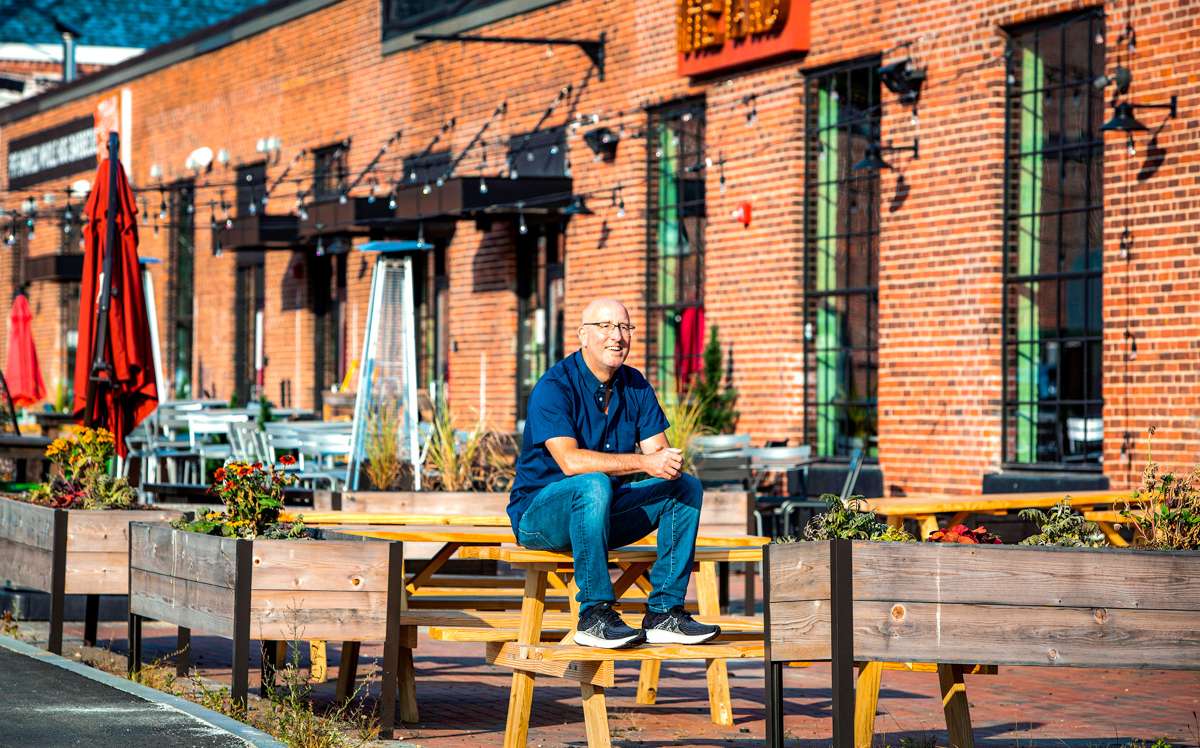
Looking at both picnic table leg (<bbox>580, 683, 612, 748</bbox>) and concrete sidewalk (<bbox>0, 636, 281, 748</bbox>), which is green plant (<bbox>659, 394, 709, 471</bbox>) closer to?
concrete sidewalk (<bbox>0, 636, 281, 748</bbox>)

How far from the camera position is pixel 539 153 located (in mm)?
21203

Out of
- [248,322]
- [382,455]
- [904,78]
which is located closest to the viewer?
[382,455]

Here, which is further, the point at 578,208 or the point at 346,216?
the point at 346,216

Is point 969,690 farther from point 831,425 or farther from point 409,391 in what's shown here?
point 831,425

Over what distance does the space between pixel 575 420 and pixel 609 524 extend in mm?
474

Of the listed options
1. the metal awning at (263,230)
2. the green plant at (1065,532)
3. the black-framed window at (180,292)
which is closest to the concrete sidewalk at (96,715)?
the green plant at (1065,532)

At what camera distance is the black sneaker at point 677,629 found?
705 centimetres

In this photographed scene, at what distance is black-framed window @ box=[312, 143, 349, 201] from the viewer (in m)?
25.7

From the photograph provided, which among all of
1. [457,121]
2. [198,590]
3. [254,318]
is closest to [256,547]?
[198,590]

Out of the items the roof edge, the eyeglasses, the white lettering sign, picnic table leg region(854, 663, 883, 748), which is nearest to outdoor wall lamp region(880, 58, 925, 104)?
the eyeglasses

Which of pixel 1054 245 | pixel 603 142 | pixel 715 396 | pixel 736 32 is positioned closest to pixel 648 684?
pixel 1054 245

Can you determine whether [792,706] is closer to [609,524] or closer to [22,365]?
[609,524]

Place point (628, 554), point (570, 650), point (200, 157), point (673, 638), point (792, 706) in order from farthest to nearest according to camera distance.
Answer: point (200, 157) → point (792, 706) → point (628, 554) → point (673, 638) → point (570, 650)

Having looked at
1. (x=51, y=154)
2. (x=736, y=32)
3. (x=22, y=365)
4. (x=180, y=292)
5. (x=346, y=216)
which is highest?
(x=51, y=154)
